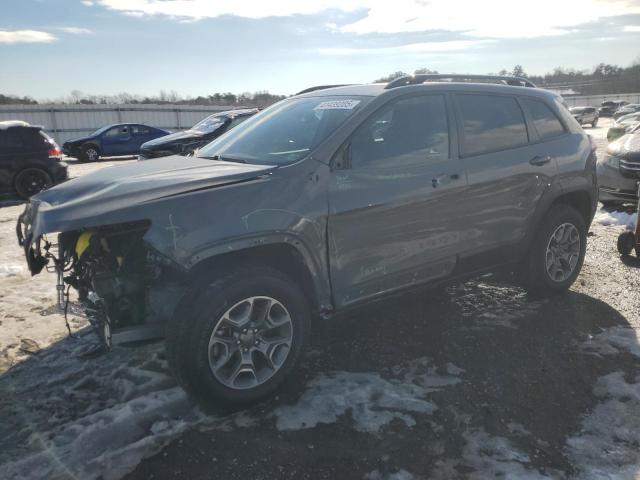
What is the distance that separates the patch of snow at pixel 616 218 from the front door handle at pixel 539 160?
3.88 m

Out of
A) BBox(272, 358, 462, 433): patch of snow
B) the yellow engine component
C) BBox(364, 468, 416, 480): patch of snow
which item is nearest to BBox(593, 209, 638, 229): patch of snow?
BBox(272, 358, 462, 433): patch of snow

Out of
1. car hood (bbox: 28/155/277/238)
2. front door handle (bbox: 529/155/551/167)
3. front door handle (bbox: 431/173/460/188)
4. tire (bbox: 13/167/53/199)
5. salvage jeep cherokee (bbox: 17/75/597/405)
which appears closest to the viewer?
car hood (bbox: 28/155/277/238)

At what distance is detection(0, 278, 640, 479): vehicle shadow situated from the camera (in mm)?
2695

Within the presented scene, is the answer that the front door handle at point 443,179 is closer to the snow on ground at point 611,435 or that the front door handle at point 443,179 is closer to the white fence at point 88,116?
the snow on ground at point 611,435

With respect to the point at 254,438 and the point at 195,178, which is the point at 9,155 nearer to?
the point at 195,178

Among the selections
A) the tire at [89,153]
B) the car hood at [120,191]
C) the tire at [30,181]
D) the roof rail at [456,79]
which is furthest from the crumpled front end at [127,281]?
the tire at [89,153]

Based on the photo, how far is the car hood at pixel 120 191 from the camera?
2795 millimetres

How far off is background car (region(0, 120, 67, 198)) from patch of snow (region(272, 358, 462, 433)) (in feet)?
32.1

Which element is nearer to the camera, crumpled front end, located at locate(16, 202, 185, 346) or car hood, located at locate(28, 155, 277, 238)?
car hood, located at locate(28, 155, 277, 238)

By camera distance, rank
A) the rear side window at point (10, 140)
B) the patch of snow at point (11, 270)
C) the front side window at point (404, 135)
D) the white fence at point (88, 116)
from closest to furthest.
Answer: the front side window at point (404, 135)
the patch of snow at point (11, 270)
the rear side window at point (10, 140)
the white fence at point (88, 116)

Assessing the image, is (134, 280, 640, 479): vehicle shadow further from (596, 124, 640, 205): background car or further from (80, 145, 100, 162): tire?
(80, 145, 100, 162): tire

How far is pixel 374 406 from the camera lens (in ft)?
10.4

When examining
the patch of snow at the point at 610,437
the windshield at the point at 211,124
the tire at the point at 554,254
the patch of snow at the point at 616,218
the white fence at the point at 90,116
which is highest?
the white fence at the point at 90,116

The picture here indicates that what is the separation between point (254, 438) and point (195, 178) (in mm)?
1544
